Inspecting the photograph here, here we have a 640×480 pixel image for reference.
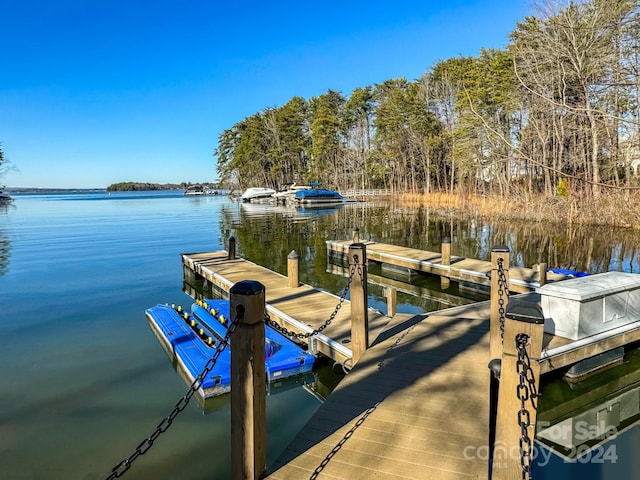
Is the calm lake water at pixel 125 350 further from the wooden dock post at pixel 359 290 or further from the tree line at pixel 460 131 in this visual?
the tree line at pixel 460 131

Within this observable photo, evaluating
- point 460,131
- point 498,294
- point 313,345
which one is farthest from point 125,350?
point 460,131

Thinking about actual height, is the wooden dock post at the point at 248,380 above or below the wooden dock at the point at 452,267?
above

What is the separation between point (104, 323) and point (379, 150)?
151 feet

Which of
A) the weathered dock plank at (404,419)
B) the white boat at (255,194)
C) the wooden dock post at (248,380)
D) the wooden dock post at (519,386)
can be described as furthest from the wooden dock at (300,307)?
the white boat at (255,194)

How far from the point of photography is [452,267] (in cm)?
1177

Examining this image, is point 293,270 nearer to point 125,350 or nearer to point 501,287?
point 125,350

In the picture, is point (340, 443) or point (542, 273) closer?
point (340, 443)

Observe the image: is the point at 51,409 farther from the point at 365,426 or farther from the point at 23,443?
the point at 365,426

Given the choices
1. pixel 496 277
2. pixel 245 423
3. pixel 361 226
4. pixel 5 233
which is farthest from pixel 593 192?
pixel 5 233

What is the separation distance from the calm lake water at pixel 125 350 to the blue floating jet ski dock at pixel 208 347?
264 millimetres

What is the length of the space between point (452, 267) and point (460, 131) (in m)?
26.0

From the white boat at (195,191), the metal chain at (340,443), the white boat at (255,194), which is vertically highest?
the white boat at (195,191)

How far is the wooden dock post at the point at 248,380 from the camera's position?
275cm

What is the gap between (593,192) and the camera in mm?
19531
